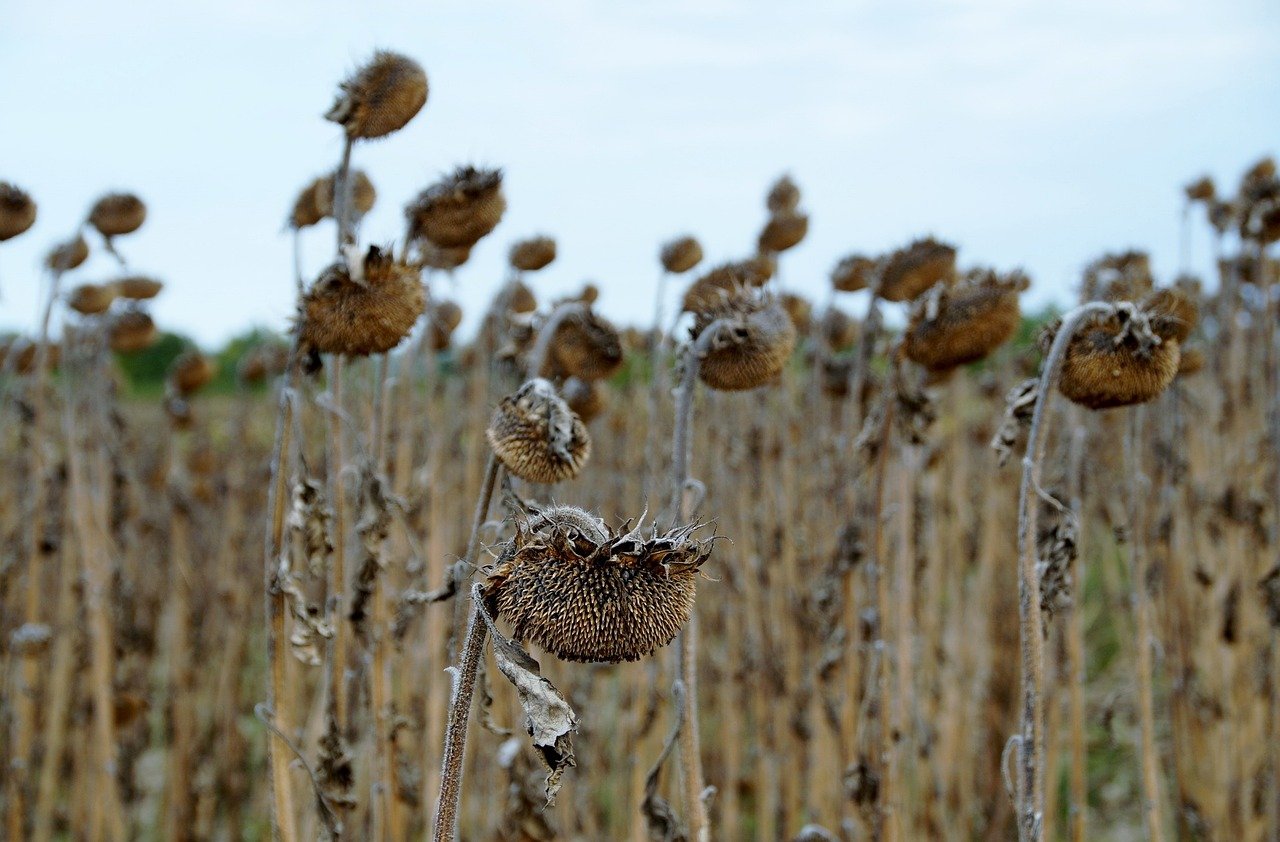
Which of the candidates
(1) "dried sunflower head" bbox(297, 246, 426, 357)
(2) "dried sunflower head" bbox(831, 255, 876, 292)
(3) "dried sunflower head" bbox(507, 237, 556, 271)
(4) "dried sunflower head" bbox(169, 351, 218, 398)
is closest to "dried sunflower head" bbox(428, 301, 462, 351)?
A: (3) "dried sunflower head" bbox(507, 237, 556, 271)

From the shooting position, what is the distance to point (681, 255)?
3820 millimetres

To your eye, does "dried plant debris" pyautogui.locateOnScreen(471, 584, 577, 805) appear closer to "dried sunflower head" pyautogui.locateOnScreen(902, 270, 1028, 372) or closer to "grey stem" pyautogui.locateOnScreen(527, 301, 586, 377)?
"grey stem" pyautogui.locateOnScreen(527, 301, 586, 377)

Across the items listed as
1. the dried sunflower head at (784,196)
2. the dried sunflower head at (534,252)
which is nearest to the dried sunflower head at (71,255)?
the dried sunflower head at (534,252)

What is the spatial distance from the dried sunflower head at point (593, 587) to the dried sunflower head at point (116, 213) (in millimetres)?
2725

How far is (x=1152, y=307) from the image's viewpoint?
2299mm

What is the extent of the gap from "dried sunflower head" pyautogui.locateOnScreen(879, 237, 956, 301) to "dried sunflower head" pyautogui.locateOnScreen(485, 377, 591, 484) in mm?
1347

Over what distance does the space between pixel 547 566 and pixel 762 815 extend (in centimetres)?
307

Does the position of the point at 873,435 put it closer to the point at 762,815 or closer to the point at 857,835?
the point at 857,835

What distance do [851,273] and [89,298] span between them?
9.38 ft

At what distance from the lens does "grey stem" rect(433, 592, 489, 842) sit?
1470 millimetres

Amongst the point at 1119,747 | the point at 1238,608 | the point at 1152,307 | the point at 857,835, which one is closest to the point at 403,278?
the point at 1152,307

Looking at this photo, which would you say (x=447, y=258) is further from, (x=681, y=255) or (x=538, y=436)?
(x=538, y=436)

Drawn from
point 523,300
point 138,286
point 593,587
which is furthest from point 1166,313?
point 138,286

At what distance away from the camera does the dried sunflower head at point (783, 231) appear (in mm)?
3969
